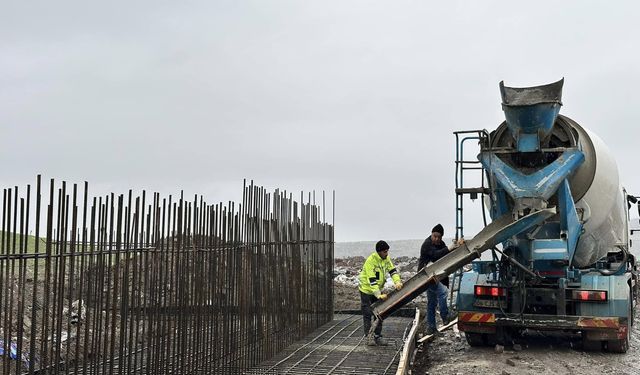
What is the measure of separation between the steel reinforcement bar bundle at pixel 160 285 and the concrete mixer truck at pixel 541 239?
182 cm

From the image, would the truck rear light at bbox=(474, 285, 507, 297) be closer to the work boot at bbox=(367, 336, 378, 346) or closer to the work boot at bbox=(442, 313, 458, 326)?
the work boot at bbox=(442, 313, 458, 326)

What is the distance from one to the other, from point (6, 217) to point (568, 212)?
6.85m

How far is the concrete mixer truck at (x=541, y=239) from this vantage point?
317 inches

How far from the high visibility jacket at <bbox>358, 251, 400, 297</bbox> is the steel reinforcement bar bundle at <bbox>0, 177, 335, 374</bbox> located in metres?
1.17

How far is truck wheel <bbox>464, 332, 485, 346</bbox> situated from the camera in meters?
9.45

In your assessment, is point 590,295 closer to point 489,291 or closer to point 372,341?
point 489,291

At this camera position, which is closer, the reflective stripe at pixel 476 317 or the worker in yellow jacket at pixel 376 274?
the reflective stripe at pixel 476 317

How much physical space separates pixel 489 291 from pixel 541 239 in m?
1.08

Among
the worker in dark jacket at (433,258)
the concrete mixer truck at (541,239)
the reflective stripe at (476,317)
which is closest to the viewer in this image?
the concrete mixer truck at (541,239)

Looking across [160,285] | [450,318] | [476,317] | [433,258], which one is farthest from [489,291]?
[160,285]

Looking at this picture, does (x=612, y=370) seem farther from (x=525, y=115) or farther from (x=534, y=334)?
(x=525, y=115)

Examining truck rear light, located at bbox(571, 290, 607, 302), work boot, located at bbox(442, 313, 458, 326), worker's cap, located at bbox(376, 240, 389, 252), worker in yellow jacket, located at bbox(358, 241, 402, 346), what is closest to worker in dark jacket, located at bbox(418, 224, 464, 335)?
work boot, located at bbox(442, 313, 458, 326)

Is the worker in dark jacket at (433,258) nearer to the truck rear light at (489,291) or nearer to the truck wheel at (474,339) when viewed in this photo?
the truck rear light at (489,291)

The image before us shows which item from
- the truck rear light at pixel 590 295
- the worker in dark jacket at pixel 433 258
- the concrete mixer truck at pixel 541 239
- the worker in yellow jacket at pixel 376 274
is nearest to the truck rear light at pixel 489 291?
the concrete mixer truck at pixel 541 239
